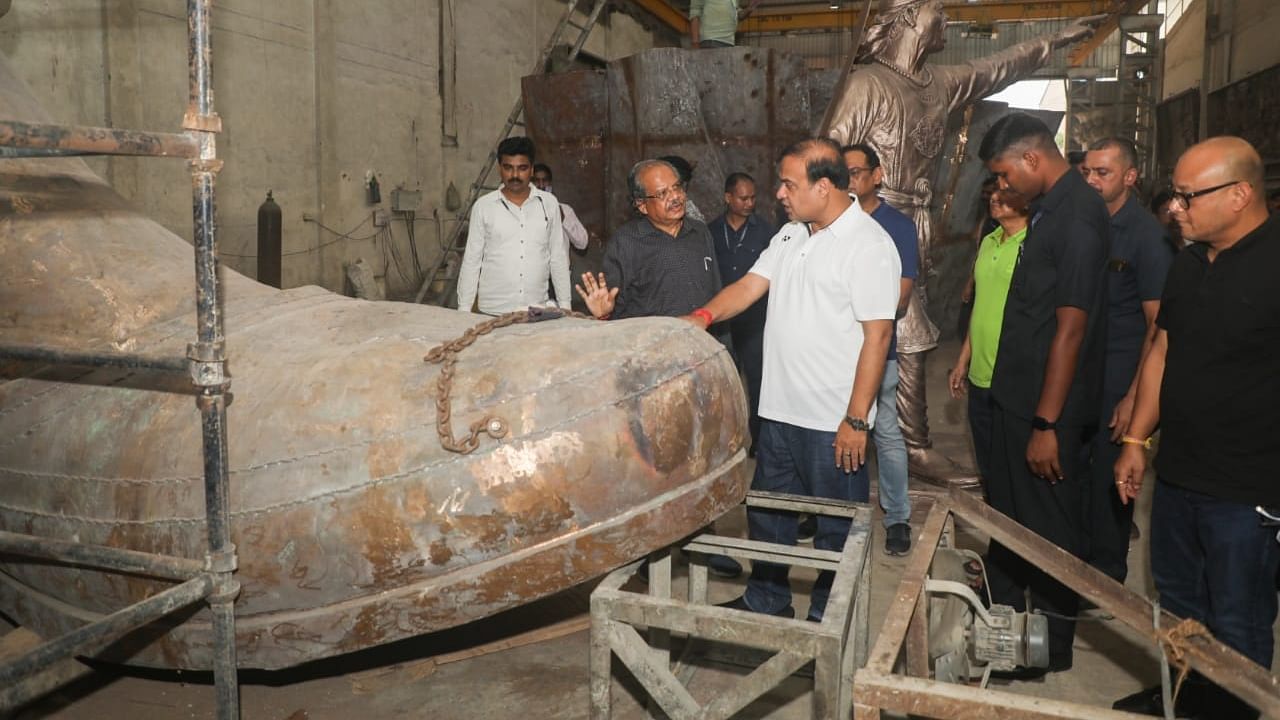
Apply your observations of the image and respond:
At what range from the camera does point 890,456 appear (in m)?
4.45

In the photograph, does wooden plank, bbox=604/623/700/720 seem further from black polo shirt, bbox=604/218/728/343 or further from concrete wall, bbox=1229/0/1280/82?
concrete wall, bbox=1229/0/1280/82

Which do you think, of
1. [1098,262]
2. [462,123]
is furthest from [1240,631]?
[462,123]

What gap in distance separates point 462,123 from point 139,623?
10368 mm

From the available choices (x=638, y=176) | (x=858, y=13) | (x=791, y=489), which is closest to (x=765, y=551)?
(x=791, y=489)

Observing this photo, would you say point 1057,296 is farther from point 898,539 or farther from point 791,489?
point 898,539

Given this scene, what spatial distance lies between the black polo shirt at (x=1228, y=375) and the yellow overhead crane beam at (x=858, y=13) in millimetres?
15215

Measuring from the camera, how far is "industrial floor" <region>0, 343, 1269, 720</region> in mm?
2969

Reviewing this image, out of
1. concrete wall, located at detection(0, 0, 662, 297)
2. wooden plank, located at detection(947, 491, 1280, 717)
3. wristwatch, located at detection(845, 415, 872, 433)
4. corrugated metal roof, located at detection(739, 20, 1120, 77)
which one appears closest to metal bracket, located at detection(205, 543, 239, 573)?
wristwatch, located at detection(845, 415, 872, 433)

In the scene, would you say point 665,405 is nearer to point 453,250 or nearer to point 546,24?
point 453,250

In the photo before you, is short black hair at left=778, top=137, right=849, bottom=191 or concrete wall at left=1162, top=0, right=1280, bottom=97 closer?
short black hair at left=778, top=137, right=849, bottom=191

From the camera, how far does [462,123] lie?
1186 centimetres

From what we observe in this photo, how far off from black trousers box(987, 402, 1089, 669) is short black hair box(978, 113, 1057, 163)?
35.8 inches

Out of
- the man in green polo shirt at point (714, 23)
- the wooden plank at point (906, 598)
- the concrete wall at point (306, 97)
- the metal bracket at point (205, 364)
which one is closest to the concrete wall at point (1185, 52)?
the concrete wall at point (306, 97)

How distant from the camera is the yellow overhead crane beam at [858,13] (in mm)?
17766
